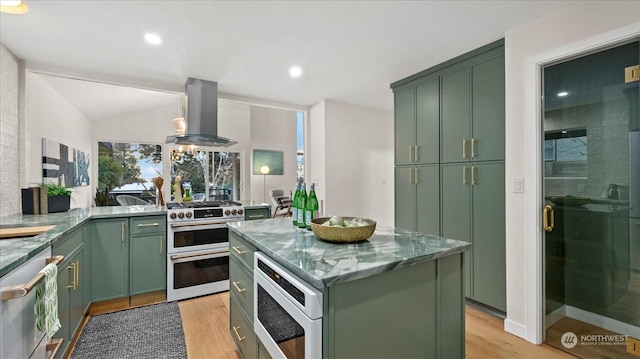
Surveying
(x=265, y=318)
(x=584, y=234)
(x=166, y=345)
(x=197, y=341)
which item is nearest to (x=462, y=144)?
(x=584, y=234)

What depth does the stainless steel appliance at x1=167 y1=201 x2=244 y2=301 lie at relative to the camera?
2838mm

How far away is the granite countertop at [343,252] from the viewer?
102 cm

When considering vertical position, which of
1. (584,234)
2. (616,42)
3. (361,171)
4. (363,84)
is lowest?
(584,234)

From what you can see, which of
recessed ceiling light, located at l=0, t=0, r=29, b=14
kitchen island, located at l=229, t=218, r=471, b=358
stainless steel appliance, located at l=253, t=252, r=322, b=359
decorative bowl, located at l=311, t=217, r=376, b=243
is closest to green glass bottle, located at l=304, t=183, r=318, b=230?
kitchen island, located at l=229, t=218, r=471, b=358

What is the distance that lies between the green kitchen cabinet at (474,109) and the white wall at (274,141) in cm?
586

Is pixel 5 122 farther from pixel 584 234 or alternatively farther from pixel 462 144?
pixel 584 234

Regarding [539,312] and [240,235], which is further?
[539,312]

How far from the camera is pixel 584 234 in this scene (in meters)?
1.98

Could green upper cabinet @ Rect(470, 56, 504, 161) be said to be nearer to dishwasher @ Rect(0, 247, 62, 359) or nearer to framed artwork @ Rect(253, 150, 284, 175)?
dishwasher @ Rect(0, 247, 62, 359)

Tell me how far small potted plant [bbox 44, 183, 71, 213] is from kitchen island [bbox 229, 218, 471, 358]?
222 centimetres

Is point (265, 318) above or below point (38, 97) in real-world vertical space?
below

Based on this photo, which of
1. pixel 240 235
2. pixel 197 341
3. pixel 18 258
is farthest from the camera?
pixel 197 341

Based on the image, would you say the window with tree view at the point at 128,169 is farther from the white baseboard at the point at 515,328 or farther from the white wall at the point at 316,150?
the white baseboard at the point at 515,328

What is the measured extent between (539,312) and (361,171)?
114 inches
